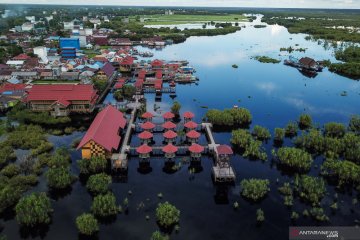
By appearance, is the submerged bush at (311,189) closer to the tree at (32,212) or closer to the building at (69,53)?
the tree at (32,212)

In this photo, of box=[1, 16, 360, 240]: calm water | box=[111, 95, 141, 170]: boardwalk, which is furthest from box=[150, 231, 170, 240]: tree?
box=[111, 95, 141, 170]: boardwalk

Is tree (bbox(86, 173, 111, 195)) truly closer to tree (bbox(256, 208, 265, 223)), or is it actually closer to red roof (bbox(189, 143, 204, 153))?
red roof (bbox(189, 143, 204, 153))

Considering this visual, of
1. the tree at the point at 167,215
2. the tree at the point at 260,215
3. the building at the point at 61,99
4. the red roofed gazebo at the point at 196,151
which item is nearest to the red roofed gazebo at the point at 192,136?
the red roofed gazebo at the point at 196,151

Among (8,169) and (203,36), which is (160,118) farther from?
(203,36)

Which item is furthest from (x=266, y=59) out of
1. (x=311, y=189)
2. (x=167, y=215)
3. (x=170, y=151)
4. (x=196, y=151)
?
(x=167, y=215)

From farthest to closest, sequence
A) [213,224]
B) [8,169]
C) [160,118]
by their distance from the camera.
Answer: [160,118], [8,169], [213,224]

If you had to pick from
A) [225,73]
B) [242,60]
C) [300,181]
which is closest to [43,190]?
[300,181]

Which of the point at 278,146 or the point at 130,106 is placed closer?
the point at 278,146
